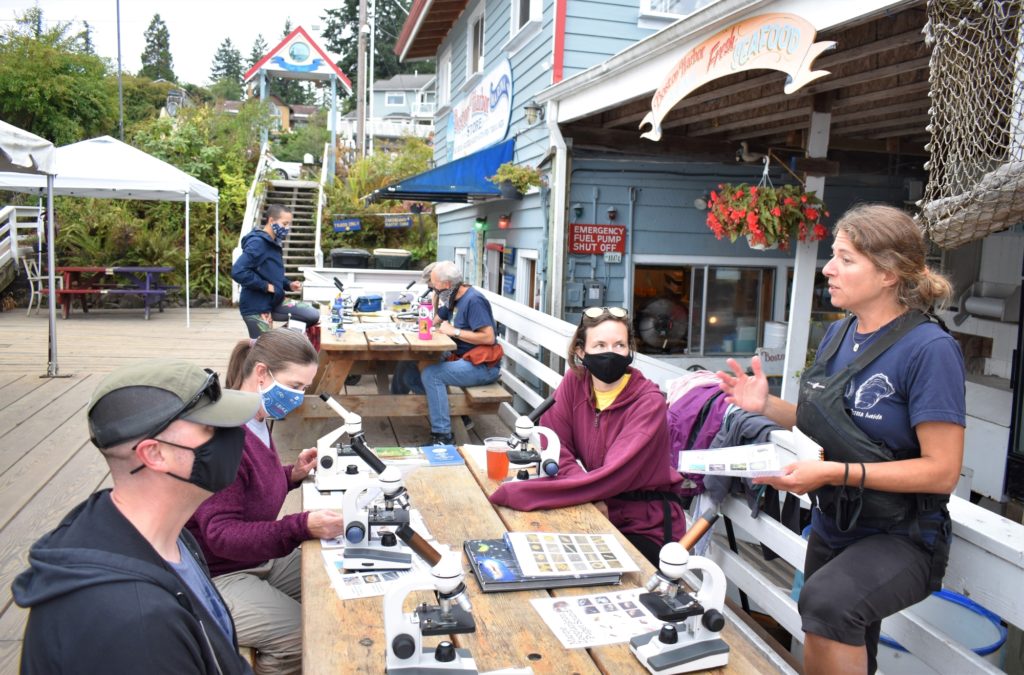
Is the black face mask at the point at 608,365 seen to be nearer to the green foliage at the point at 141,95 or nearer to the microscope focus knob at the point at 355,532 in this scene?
the microscope focus knob at the point at 355,532

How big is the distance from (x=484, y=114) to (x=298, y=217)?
10594 mm

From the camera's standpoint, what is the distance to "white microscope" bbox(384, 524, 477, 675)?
5.43 feet

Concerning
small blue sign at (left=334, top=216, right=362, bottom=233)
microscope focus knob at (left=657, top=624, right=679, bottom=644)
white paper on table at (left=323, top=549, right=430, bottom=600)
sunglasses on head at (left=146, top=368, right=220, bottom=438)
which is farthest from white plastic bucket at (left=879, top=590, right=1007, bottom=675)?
small blue sign at (left=334, top=216, right=362, bottom=233)

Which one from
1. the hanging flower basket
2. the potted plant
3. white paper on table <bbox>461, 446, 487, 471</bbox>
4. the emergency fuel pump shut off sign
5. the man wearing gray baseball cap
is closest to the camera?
the man wearing gray baseball cap

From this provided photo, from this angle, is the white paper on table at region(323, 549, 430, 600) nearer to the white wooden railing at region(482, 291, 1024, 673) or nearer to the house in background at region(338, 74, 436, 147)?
the white wooden railing at region(482, 291, 1024, 673)

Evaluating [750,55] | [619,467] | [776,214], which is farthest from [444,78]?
[619,467]

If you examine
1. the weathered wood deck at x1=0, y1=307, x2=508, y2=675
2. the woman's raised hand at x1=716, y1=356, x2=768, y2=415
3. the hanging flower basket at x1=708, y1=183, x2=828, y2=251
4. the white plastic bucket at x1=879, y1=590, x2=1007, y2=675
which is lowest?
the weathered wood deck at x1=0, y1=307, x2=508, y2=675

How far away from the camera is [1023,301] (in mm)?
4410

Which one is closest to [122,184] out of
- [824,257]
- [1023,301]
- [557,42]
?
[557,42]

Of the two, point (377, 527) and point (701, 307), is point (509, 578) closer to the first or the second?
point (377, 527)

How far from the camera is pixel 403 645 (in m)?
1.66

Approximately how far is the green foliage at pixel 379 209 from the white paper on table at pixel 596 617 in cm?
1835

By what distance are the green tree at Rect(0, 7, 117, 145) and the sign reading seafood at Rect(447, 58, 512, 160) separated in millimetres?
15547

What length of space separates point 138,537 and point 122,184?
11806mm
